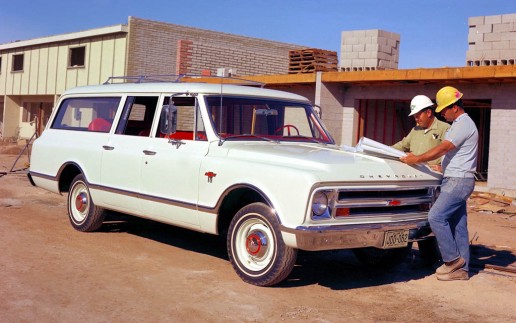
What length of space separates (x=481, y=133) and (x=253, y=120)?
1667 centimetres

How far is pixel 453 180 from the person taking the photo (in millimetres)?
6723

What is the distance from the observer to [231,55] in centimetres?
2648

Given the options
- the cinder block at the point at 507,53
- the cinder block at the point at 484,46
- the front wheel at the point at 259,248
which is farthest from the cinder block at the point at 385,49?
the front wheel at the point at 259,248

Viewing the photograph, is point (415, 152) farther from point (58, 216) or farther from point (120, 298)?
point (58, 216)

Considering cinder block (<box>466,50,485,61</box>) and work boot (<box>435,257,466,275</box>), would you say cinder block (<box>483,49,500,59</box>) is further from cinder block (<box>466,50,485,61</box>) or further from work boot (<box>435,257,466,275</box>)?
work boot (<box>435,257,466,275</box>)

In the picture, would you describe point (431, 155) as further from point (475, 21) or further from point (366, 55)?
point (366, 55)

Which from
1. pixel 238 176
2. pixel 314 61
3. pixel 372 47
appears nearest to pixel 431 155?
pixel 238 176

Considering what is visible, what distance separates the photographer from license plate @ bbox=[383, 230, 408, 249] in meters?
6.19

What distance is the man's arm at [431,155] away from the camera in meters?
6.59

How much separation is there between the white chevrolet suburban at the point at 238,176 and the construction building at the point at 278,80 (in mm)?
8341

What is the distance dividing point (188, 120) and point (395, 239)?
9.40 ft

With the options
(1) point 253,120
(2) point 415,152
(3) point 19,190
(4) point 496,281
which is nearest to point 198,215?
(1) point 253,120

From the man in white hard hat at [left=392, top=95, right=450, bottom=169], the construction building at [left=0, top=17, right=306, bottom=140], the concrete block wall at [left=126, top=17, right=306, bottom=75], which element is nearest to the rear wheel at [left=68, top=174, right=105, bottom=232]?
the man in white hard hat at [left=392, top=95, right=450, bottom=169]

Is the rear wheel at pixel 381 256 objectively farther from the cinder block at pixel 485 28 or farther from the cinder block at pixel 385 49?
the cinder block at pixel 385 49
